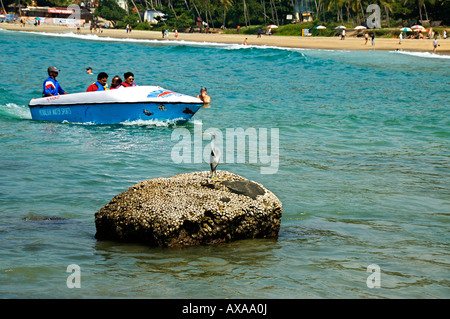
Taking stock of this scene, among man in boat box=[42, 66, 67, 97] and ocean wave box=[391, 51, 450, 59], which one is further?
ocean wave box=[391, 51, 450, 59]

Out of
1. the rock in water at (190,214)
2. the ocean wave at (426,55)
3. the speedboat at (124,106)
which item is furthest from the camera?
the ocean wave at (426,55)

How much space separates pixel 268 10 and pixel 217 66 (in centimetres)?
5797

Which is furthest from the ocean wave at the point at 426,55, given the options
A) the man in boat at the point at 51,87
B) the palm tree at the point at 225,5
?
the palm tree at the point at 225,5

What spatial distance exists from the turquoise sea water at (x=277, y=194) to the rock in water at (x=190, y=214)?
0.55ft

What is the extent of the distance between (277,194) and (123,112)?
7700 mm

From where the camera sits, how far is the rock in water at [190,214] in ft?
22.4

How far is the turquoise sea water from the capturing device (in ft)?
19.7

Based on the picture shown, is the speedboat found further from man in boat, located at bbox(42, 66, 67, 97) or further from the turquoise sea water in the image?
the turquoise sea water

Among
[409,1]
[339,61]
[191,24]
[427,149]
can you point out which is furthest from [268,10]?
[427,149]

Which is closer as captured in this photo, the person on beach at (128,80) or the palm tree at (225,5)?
the person on beach at (128,80)

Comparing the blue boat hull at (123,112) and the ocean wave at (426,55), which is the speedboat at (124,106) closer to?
the blue boat hull at (123,112)

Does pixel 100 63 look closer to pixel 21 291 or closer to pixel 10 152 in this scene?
pixel 10 152

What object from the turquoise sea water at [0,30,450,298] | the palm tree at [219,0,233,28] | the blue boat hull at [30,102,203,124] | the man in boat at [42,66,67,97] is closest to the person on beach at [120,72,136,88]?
the blue boat hull at [30,102,203,124]

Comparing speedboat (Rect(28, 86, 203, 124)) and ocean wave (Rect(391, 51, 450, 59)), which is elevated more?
ocean wave (Rect(391, 51, 450, 59))
